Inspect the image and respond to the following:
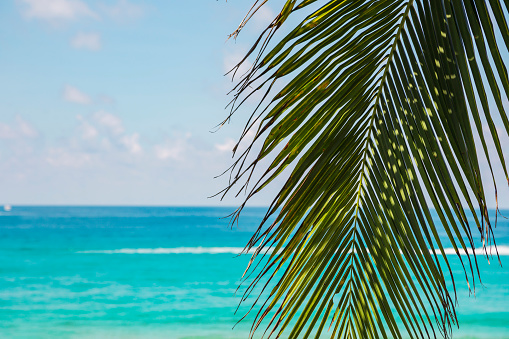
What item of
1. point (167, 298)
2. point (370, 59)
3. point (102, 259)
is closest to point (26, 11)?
point (102, 259)

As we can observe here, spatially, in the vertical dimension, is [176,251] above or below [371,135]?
above

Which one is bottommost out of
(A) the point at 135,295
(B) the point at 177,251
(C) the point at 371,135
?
(C) the point at 371,135

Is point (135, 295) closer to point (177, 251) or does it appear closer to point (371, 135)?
point (177, 251)

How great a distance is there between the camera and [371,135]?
981 millimetres

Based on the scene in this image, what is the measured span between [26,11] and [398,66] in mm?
77531

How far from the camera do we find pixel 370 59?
964mm

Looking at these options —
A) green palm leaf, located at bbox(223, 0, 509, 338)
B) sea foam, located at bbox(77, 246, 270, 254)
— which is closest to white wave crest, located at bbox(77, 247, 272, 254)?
sea foam, located at bbox(77, 246, 270, 254)

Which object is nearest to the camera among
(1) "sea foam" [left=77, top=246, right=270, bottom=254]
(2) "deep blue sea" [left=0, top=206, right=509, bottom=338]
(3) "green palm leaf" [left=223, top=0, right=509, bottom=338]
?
(3) "green palm leaf" [left=223, top=0, right=509, bottom=338]

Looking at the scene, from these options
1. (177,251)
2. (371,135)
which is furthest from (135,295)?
(371,135)

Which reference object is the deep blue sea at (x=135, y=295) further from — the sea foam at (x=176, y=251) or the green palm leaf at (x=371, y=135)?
the green palm leaf at (x=371, y=135)

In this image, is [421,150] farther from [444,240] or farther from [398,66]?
[444,240]

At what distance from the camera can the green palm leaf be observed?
32.4 inches

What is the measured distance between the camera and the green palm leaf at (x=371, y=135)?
82cm

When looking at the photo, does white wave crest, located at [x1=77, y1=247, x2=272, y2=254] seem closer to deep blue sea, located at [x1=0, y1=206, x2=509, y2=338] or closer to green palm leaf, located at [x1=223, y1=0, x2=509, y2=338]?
deep blue sea, located at [x1=0, y1=206, x2=509, y2=338]
